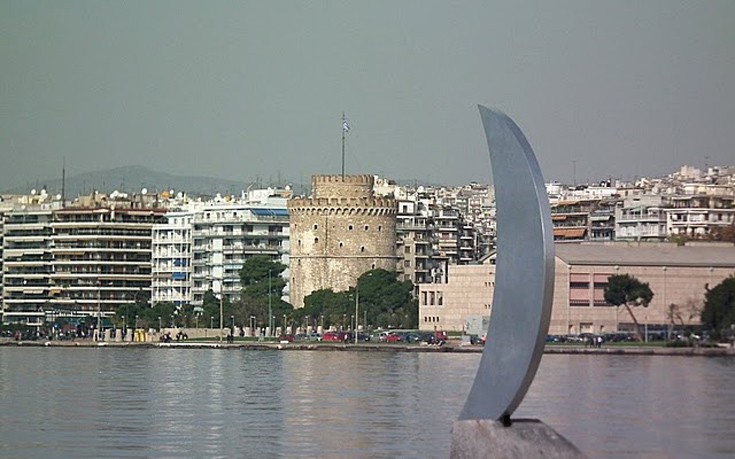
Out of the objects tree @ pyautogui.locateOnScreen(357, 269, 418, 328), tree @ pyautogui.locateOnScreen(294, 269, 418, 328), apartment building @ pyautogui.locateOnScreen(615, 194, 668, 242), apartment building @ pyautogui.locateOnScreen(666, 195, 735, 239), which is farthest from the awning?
tree @ pyautogui.locateOnScreen(357, 269, 418, 328)

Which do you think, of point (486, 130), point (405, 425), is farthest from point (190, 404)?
point (486, 130)

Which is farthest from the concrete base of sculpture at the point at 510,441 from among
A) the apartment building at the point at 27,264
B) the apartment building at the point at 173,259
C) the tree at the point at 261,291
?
the apartment building at the point at 27,264

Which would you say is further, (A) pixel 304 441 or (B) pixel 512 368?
(A) pixel 304 441

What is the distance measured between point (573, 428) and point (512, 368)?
8257mm

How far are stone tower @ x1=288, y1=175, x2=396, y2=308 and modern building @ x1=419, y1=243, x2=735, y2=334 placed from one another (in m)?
11.3

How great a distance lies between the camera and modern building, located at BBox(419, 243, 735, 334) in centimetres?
5586

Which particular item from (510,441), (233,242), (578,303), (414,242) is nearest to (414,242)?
(414,242)

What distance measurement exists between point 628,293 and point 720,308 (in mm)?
19982

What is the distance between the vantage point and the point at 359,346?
231 feet

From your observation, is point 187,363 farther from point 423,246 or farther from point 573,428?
point 423,246

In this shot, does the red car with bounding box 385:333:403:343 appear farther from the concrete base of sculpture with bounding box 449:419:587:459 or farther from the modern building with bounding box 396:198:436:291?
the concrete base of sculpture with bounding box 449:419:587:459

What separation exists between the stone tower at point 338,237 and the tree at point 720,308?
40.7 meters

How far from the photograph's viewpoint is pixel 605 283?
65250 millimetres

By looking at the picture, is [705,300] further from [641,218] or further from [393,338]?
[641,218]
